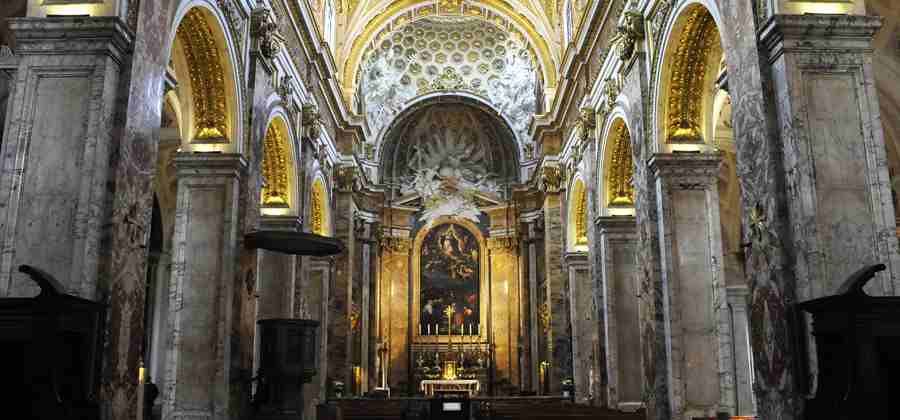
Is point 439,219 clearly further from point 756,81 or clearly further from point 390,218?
point 756,81

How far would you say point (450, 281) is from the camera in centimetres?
2944

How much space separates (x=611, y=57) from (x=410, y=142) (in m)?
15.3

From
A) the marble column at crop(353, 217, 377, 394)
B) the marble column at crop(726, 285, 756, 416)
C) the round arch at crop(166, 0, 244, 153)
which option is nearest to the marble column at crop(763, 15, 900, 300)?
the round arch at crop(166, 0, 244, 153)

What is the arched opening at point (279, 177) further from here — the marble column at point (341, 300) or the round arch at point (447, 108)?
the round arch at point (447, 108)

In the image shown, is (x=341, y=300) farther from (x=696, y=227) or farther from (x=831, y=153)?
(x=831, y=153)

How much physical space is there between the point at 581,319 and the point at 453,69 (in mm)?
12229

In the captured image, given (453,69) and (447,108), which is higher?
(453,69)

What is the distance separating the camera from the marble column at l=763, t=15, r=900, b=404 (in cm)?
782

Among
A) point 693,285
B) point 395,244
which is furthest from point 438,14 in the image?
point 693,285

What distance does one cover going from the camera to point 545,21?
25.0 meters

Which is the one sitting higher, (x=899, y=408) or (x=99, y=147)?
(x=99, y=147)

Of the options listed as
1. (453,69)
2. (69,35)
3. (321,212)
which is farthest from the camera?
(453,69)

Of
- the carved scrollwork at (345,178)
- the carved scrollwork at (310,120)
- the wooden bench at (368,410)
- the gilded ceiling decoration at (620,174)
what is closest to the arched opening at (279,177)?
the carved scrollwork at (310,120)

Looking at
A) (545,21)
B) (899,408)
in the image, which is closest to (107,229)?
(899,408)
